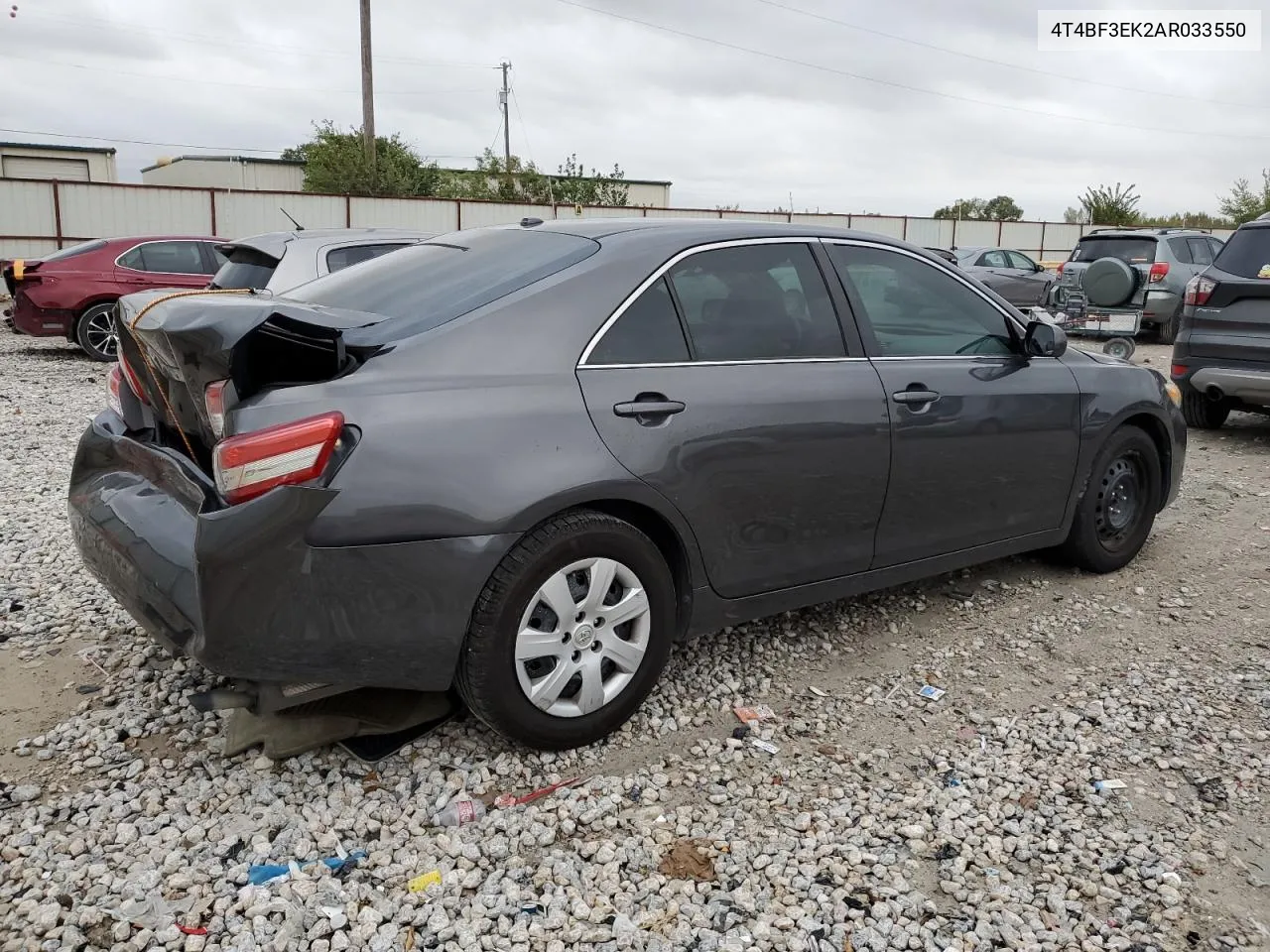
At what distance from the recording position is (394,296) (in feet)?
10.8

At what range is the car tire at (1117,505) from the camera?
4.70 metres

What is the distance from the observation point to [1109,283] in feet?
40.6

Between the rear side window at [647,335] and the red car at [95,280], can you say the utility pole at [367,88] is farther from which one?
the rear side window at [647,335]

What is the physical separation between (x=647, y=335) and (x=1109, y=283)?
10926 mm

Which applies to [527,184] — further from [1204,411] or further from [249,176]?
[1204,411]

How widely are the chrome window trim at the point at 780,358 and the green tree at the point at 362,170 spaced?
23.8 meters

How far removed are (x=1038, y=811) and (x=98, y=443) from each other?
322 centimetres

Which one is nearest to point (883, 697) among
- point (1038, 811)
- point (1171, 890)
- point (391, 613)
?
point (1038, 811)

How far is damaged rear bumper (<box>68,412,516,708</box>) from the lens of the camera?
2.59 m

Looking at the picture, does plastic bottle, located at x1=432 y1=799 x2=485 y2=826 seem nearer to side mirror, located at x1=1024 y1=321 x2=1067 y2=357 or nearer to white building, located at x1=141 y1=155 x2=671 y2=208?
side mirror, located at x1=1024 y1=321 x2=1067 y2=357

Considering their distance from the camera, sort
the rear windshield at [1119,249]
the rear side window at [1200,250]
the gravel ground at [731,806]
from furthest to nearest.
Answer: the rear side window at [1200,250] < the rear windshield at [1119,249] < the gravel ground at [731,806]

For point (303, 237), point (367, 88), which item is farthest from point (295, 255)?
point (367, 88)

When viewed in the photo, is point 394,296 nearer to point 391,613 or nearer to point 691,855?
point 391,613

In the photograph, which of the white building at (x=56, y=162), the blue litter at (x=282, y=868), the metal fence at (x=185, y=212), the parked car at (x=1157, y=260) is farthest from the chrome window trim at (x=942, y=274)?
the white building at (x=56, y=162)
